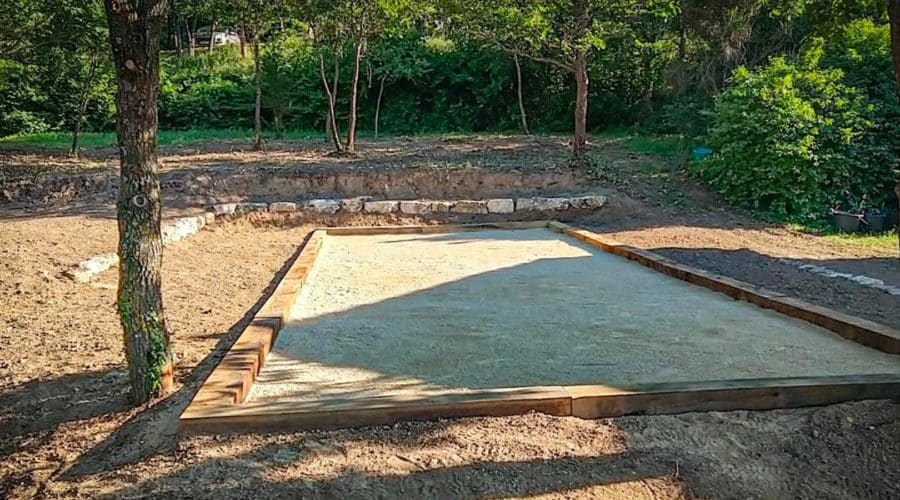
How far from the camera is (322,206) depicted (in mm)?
9797

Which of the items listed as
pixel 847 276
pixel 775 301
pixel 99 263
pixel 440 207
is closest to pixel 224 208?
pixel 440 207

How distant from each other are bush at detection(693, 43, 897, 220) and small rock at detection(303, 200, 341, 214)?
200 inches

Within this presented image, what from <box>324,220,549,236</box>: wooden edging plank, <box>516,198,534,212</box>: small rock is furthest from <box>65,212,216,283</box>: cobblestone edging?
<box>516,198,534,212</box>: small rock

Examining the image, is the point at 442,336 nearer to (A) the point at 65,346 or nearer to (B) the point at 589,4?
(A) the point at 65,346

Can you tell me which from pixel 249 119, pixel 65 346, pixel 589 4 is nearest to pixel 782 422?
pixel 65 346

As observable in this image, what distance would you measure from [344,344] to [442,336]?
0.57 metres

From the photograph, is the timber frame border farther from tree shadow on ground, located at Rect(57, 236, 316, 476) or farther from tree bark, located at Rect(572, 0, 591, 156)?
tree bark, located at Rect(572, 0, 591, 156)

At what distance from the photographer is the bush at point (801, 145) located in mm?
9023

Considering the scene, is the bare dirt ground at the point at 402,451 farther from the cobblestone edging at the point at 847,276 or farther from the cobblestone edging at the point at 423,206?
the cobblestone edging at the point at 423,206

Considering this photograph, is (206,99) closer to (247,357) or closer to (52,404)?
(247,357)

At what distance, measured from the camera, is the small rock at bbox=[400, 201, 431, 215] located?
998 cm

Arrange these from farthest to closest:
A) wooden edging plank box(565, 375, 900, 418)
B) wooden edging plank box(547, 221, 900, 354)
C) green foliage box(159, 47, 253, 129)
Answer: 1. green foliage box(159, 47, 253, 129)
2. wooden edging plank box(547, 221, 900, 354)
3. wooden edging plank box(565, 375, 900, 418)

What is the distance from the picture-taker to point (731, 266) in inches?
257

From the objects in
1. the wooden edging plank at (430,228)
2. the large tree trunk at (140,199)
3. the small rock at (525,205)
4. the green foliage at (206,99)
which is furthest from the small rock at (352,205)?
the green foliage at (206,99)
